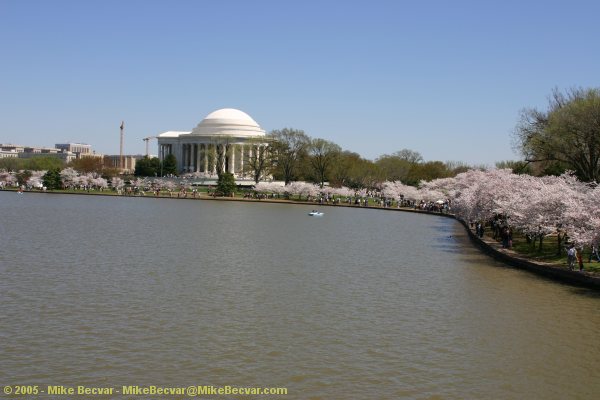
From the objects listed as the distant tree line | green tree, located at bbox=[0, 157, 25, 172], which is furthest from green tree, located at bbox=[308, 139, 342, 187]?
green tree, located at bbox=[0, 157, 25, 172]

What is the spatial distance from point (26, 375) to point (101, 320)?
4571 mm

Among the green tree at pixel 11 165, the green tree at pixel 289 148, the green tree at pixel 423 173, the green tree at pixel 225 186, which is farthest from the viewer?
the green tree at pixel 11 165

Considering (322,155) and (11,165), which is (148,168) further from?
(11,165)

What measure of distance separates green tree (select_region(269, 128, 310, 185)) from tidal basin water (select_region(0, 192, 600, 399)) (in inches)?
2987

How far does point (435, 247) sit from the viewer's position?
132ft

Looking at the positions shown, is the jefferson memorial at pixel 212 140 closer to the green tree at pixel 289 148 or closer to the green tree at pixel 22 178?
the green tree at pixel 289 148

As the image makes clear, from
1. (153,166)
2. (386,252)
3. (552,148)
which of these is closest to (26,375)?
(386,252)

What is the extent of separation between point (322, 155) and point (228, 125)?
139ft

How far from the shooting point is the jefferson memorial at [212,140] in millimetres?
139875

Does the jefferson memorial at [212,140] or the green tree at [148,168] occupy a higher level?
the jefferson memorial at [212,140]

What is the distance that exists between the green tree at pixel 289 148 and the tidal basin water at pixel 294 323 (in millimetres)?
75881

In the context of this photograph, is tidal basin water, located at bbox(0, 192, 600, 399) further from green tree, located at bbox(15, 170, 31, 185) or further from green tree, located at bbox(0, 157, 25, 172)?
green tree, located at bbox(0, 157, 25, 172)

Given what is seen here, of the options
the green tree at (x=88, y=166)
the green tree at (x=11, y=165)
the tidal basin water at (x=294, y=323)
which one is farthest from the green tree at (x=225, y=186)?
the green tree at (x=11, y=165)

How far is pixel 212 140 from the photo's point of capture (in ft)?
482
